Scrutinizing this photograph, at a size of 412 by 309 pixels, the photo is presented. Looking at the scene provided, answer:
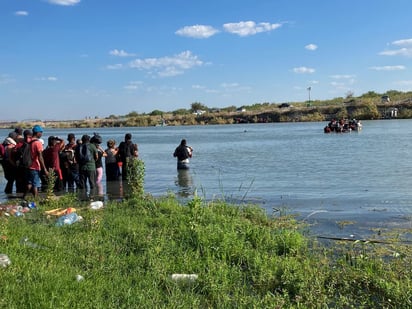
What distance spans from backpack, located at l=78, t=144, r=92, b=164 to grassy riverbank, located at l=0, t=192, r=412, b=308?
5028mm

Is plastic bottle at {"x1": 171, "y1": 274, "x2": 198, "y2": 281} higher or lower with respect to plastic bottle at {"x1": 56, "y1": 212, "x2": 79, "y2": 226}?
lower

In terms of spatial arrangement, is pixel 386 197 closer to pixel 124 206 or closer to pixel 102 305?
pixel 124 206

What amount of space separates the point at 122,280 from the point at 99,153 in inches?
389

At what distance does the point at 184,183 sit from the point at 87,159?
4604 mm

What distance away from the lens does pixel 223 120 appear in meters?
107

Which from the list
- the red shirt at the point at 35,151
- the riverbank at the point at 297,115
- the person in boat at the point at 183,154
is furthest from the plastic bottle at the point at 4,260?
the riverbank at the point at 297,115

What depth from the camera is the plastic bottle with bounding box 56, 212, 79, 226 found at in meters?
9.05

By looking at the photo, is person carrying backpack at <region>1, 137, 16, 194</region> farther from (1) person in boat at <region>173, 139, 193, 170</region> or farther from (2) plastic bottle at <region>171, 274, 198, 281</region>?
(2) plastic bottle at <region>171, 274, 198, 281</region>

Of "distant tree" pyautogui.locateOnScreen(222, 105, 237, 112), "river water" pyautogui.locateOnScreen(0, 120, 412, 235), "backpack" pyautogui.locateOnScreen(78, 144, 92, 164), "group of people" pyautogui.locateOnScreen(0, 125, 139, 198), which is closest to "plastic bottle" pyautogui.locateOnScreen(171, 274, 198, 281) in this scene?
"river water" pyautogui.locateOnScreen(0, 120, 412, 235)

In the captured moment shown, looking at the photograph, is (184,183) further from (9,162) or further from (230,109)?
(230,109)

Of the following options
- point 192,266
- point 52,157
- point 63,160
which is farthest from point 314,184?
point 192,266

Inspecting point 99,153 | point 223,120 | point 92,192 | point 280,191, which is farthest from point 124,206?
point 223,120

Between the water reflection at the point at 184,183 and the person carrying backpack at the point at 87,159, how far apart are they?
9.27ft

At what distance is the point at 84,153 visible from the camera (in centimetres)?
1434
